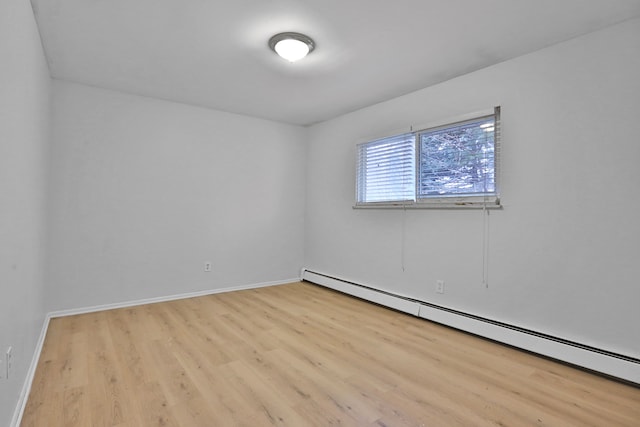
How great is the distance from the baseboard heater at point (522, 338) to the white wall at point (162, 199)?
74.5 inches

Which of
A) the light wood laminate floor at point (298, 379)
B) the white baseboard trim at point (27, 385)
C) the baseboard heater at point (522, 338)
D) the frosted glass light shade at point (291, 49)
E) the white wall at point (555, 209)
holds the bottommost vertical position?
the light wood laminate floor at point (298, 379)

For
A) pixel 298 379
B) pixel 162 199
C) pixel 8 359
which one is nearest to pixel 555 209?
pixel 298 379

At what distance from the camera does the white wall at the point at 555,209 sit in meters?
2.19

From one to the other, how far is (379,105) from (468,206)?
5.72ft

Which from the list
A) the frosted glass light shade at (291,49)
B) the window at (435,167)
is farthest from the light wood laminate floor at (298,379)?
the frosted glass light shade at (291,49)

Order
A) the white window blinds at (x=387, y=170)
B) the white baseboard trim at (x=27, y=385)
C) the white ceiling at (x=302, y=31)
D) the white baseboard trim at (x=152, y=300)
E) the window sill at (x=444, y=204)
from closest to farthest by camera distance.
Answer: the white baseboard trim at (x=27, y=385), the white ceiling at (x=302, y=31), the window sill at (x=444, y=204), the white baseboard trim at (x=152, y=300), the white window blinds at (x=387, y=170)

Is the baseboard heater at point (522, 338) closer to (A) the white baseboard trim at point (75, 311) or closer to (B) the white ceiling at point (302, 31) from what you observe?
(A) the white baseboard trim at point (75, 311)

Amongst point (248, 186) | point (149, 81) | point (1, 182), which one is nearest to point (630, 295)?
point (1, 182)

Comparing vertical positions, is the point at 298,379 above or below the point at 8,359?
below

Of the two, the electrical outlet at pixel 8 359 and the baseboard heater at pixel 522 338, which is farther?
the baseboard heater at pixel 522 338

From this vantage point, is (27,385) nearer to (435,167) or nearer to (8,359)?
(8,359)

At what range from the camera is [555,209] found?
2486 millimetres

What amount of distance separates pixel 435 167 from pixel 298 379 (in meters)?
2.44

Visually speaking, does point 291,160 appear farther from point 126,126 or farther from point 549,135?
point 549,135
